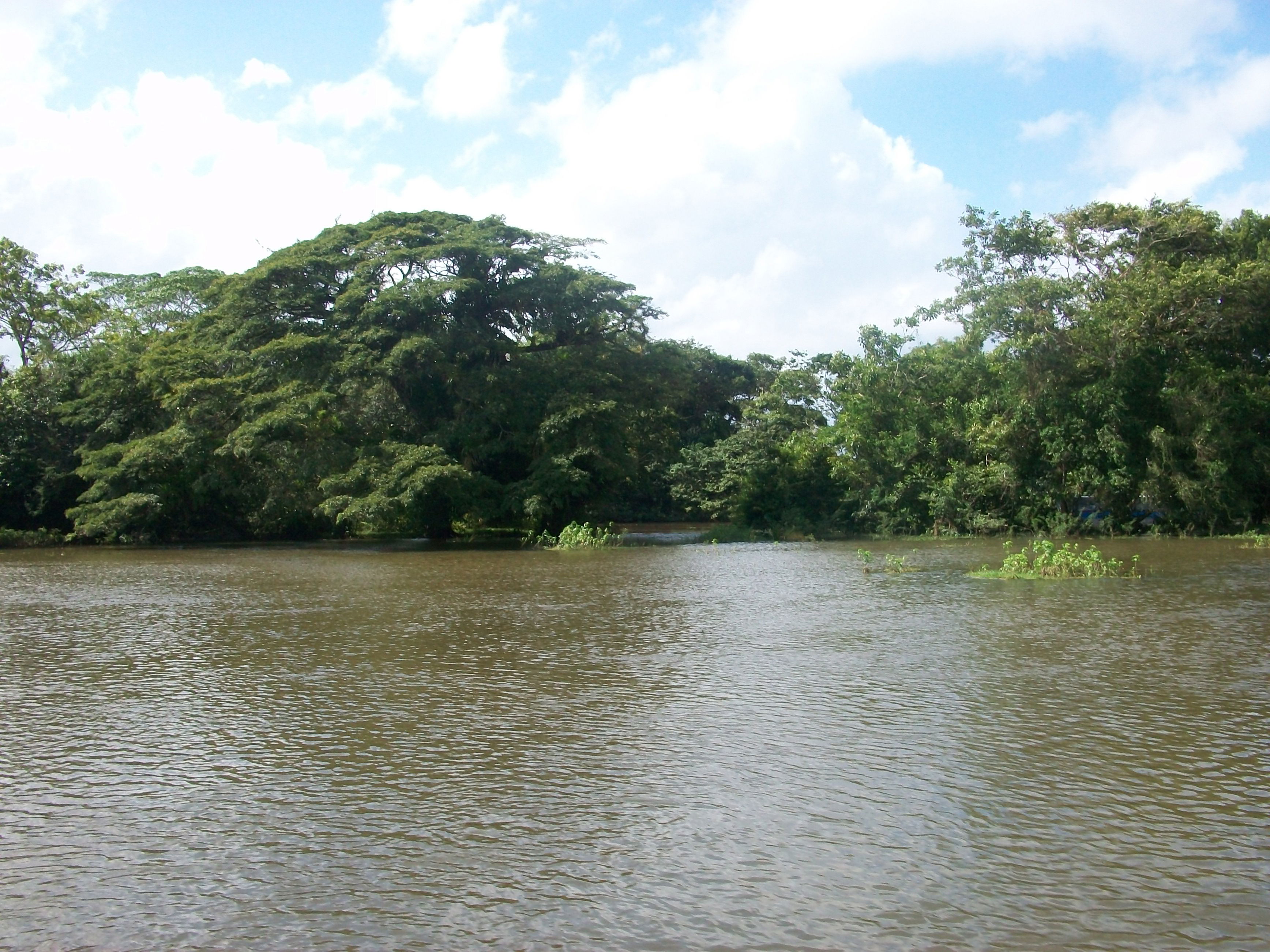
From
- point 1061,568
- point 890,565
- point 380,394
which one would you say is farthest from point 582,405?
point 1061,568

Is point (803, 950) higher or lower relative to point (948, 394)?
lower

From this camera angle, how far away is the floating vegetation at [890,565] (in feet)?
61.4

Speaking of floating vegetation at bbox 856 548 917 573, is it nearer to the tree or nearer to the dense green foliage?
the dense green foliage

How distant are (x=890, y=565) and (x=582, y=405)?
1149 cm

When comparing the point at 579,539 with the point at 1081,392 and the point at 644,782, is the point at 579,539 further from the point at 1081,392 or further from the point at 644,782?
the point at 644,782

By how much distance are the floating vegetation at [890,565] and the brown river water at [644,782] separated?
19.1 ft

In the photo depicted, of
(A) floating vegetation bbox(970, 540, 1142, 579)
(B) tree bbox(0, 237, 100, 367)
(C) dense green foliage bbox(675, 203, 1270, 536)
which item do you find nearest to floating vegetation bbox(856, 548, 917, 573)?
(A) floating vegetation bbox(970, 540, 1142, 579)

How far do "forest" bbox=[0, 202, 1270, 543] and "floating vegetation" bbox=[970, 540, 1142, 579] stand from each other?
10.1 m

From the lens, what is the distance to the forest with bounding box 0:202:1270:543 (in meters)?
26.3

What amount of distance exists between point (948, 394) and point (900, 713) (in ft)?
76.4

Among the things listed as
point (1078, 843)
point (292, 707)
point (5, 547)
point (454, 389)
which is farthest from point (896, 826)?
point (5, 547)

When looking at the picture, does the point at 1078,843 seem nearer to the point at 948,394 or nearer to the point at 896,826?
the point at 896,826

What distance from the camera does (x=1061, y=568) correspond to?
16641mm

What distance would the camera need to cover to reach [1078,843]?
5180 millimetres
